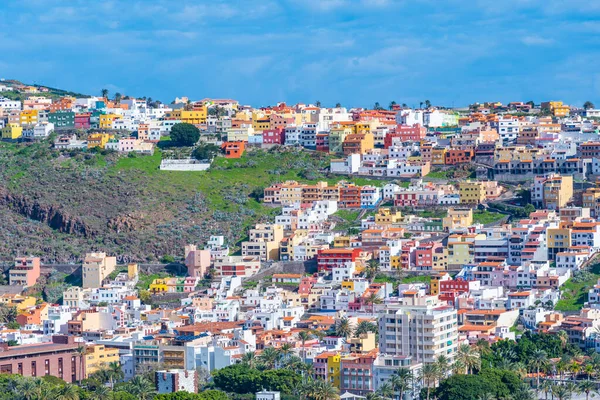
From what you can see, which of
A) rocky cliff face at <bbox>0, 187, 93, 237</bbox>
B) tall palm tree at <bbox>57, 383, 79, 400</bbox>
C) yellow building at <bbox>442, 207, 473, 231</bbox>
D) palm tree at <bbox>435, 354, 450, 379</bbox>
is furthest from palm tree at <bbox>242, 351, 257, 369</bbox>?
rocky cliff face at <bbox>0, 187, 93, 237</bbox>

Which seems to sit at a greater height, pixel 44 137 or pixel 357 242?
pixel 44 137

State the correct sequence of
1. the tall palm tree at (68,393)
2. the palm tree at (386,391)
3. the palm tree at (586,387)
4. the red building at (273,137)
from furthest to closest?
1. the red building at (273,137)
2. the palm tree at (586,387)
3. the palm tree at (386,391)
4. the tall palm tree at (68,393)

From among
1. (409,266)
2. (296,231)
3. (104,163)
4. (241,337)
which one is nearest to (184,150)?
(104,163)

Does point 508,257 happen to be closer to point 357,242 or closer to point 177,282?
point 357,242

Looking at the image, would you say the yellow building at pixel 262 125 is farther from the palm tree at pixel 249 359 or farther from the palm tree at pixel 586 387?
the palm tree at pixel 586 387

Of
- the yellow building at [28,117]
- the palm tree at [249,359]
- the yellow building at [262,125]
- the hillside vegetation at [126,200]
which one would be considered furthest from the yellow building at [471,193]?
Result: the yellow building at [28,117]

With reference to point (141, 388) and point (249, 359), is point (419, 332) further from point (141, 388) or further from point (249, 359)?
point (141, 388)

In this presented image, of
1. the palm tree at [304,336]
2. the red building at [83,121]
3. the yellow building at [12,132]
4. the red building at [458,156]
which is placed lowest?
the palm tree at [304,336]
